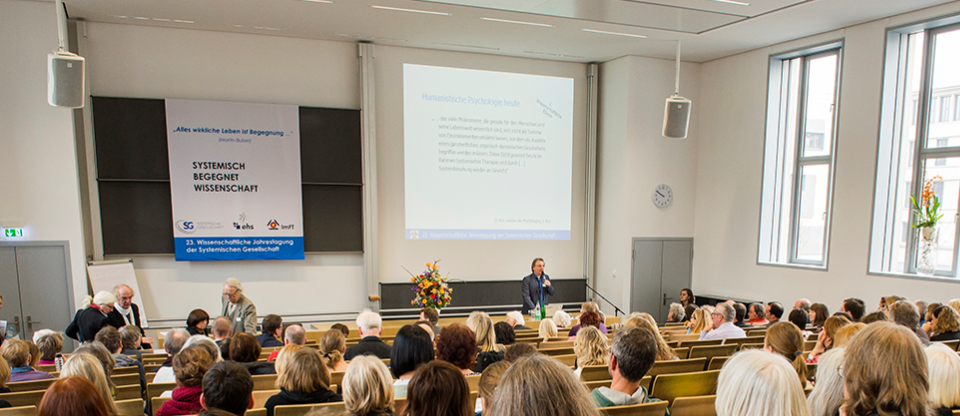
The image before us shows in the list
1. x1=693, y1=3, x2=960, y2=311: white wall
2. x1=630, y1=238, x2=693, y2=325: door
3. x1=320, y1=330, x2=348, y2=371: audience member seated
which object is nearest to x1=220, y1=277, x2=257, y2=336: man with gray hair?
x1=320, y1=330, x2=348, y2=371: audience member seated

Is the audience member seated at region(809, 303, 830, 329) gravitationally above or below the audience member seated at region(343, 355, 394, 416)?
below

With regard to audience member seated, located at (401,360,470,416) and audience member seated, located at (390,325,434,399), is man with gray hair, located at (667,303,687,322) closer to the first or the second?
audience member seated, located at (390,325,434,399)

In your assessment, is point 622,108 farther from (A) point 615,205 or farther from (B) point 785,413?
(B) point 785,413

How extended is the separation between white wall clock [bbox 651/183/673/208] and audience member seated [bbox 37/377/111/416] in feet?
28.9

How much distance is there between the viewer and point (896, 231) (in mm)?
7051

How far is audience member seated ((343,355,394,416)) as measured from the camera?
2.20 meters

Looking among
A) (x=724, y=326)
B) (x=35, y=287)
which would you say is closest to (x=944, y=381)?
(x=724, y=326)

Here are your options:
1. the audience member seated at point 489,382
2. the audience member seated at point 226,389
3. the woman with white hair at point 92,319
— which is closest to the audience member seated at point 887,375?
the audience member seated at point 489,382

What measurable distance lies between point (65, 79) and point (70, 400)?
456 centimetres

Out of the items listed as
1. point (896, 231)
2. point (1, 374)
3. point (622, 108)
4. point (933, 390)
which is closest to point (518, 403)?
point (933, 390)

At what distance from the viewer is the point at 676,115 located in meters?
6.95

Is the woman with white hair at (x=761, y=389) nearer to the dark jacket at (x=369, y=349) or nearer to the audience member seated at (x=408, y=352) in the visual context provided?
the audience member seated at (x=408, y=352)

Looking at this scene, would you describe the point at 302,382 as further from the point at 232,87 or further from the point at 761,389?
the point at 232,87

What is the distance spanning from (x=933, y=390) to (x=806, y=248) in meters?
6.97
